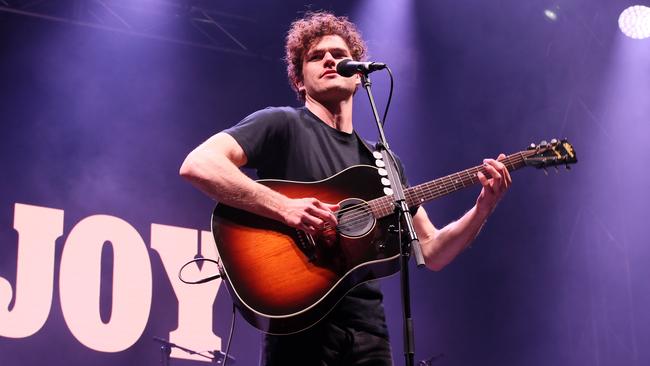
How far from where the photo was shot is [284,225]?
116 inches

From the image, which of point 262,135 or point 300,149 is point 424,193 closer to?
point 300,149

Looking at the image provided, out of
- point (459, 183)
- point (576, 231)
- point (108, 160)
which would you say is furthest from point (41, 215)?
point (576, 231)

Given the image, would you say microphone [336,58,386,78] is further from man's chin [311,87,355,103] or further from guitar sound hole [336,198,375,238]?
guitar sound hole [336,198,375,238]

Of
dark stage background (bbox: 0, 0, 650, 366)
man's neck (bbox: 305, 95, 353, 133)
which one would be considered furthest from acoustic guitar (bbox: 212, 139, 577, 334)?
dark stage background (bbox: 0, 0, 650, 366)

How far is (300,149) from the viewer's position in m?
3.14

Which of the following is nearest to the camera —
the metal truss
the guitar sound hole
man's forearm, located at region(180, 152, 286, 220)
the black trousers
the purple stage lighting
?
the black trousers

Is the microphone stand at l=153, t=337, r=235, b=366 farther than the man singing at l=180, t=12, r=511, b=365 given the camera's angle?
Yes

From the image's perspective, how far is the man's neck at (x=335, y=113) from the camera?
3.36 m

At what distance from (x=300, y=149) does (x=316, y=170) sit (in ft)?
0.36

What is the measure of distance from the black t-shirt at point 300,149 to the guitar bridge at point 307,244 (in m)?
0.21

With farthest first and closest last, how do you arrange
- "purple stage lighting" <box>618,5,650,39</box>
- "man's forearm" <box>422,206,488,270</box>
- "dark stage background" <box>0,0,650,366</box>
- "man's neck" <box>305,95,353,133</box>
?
"purple stage lighting" <box>618,5,650,39</box> < "dark stage background" <box>0,0,650,366</box> < "man's neck" <box>305,95,353,133</box> < "man's forearm" <box>422,206,488,270</box>

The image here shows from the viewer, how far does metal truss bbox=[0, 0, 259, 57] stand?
6.83 meters

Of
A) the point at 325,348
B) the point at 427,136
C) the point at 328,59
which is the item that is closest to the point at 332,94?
the point at 328,59

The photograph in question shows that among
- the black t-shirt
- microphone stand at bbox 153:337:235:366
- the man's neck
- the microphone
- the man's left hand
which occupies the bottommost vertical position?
microphone stand at bbox 153:337:235:366
